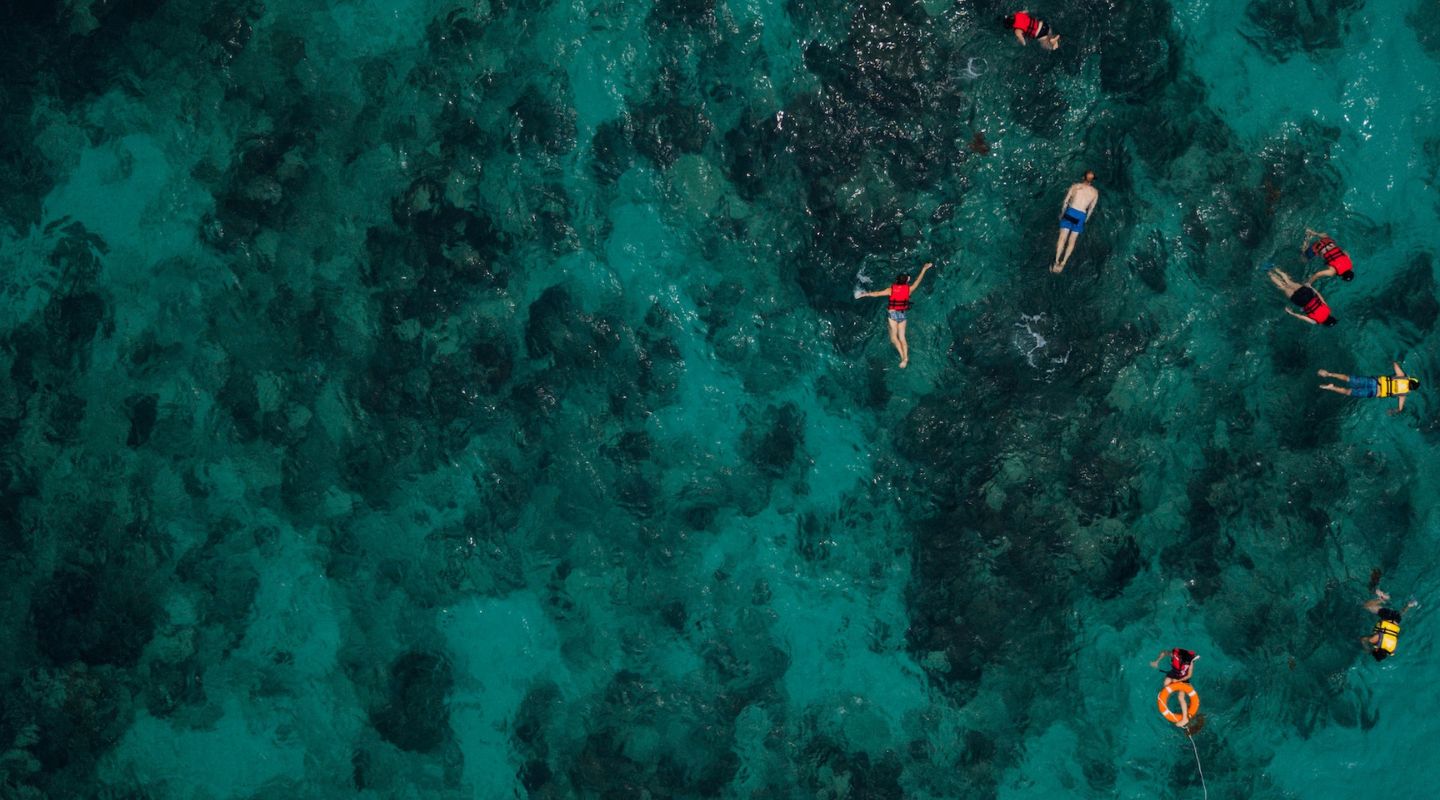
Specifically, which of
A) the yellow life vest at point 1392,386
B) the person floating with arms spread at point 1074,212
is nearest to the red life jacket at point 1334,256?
the yellow life vest at point 1392,386

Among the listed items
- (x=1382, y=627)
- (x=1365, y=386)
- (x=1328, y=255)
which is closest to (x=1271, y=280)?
(x=1328, y=255)

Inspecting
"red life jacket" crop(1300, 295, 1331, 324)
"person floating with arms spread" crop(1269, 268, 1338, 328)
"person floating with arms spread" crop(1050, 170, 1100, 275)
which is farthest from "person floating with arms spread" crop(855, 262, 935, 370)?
"red life jacket" crop(1300, 295, 1331, 324)

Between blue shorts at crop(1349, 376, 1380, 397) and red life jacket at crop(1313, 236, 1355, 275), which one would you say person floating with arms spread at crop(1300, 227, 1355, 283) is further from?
blue shorts at crop(1349, 376, 1380, 397)

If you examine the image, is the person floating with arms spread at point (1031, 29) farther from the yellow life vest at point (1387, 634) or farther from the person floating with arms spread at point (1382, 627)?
the yellow life vest at point (1387, 634)

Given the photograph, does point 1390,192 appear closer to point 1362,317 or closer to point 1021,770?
point 1362,317

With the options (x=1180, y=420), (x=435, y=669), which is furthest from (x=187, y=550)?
(x=1180, y=420)

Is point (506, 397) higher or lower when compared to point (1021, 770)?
higher
